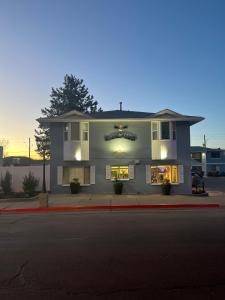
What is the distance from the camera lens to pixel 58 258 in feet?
24.9

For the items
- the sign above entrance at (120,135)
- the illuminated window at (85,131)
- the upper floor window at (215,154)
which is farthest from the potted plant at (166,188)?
the upper floor window at (215,154)

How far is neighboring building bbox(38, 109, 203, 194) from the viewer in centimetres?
2724

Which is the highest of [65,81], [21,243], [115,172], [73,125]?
[65,81]

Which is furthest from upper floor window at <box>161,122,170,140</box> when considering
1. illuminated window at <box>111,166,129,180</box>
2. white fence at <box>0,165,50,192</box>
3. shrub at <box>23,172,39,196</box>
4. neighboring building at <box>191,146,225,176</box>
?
neighboring building at <box>191,146,225,176</box>

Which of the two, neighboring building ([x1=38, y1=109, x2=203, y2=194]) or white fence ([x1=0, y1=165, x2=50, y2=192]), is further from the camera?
white fence ([x1=0, y1=165, x2=50, y2=192])

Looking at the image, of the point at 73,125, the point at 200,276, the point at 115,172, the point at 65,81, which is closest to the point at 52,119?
the point at 73,125

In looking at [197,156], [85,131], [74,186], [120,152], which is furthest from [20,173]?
[197,156]

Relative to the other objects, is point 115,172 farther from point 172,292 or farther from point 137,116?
point 172,292

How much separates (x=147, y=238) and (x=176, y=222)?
3.55 metres

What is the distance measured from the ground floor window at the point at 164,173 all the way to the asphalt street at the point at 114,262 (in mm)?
15453

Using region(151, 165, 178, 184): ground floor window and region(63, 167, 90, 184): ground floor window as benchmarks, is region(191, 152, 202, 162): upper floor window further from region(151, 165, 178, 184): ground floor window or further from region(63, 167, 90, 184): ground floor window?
region(63, 167, 90, 184): ground floor window

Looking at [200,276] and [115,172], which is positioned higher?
[115,172]

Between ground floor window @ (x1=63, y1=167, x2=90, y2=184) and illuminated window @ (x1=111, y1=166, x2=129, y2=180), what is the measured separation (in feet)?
6.56

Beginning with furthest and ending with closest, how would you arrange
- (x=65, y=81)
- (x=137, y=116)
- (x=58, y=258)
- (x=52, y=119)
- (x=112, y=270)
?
(x=65, y=81) → (x=137, y=116) → (x=52, y=119) → (x=58, y=258) → (x=112, y=270)
